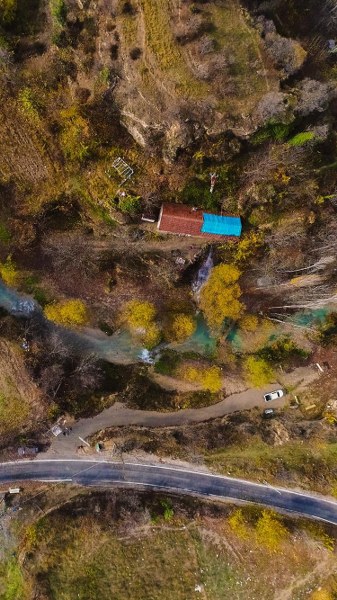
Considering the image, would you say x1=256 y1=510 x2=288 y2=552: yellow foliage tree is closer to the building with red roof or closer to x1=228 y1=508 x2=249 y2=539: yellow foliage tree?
x1=228 y1=508 x2=249 y2=539: yellow foliage tree

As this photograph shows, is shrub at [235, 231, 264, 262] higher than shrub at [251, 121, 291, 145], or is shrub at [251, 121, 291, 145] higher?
shrub at [251, 121, 291, 145]

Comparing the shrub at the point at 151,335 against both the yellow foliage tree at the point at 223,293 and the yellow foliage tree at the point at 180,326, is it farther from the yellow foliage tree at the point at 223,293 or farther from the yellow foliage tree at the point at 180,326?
the yellow foliage tree at the point at 223,293

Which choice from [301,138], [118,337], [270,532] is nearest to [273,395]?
[270,532]

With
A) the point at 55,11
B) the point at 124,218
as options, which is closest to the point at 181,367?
the point at 124,218

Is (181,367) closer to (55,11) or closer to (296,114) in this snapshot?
(296,114)

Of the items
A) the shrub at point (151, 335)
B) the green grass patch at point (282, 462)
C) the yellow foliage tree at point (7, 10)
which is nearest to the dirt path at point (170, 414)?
the green grass patch at point (282, 462)

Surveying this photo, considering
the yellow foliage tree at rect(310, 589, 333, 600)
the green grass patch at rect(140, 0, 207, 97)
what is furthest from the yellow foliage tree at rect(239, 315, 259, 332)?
the yellow foliage tree at rect(310, 589, 333, 600)
